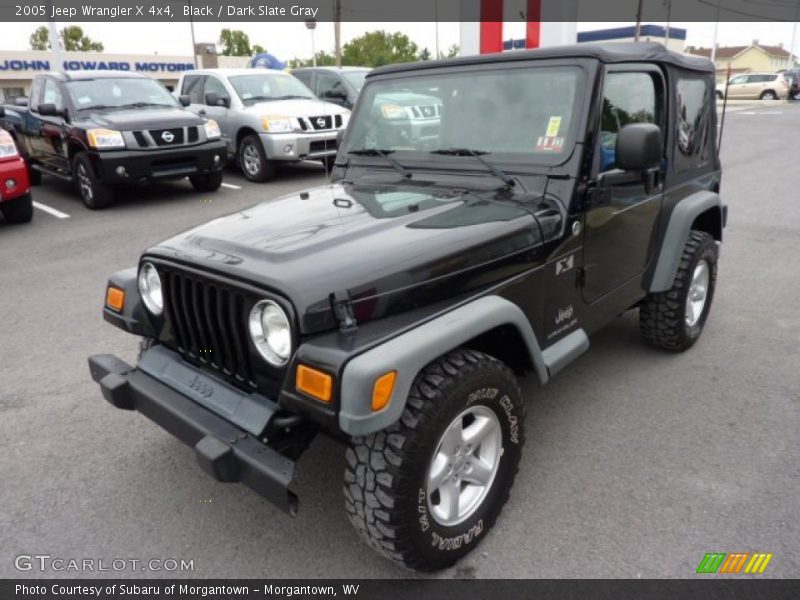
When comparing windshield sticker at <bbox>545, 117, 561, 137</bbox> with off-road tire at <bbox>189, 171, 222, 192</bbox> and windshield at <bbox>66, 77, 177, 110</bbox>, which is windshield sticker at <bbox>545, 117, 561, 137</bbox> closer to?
off-road tire at <bbox>189, 171, 222, 192</bbox>

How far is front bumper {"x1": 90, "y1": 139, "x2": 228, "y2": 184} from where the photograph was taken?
849 centimetres

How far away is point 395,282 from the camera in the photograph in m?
2.26

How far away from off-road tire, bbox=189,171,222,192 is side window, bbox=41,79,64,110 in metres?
2.06

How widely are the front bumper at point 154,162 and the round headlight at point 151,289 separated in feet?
21.4

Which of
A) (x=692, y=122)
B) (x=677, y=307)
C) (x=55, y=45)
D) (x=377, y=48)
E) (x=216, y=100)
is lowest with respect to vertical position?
(x=677, y=307)

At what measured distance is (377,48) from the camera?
76312 millimetres

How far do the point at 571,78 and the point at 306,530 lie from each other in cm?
235

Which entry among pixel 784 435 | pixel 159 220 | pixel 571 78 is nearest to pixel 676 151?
pixel 571 78

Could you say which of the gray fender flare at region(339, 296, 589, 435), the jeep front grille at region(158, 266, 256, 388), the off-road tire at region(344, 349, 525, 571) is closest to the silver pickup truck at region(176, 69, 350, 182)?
the jeep front grille at region(158, 266, 256, 388)

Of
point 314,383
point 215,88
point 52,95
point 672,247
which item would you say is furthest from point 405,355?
point 215,88

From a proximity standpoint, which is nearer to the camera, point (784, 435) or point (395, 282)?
point (395, 282)

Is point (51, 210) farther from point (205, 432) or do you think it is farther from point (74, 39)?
point (74, 39)

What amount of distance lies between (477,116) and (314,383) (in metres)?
1.76

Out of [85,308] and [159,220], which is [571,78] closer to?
[85,308]
